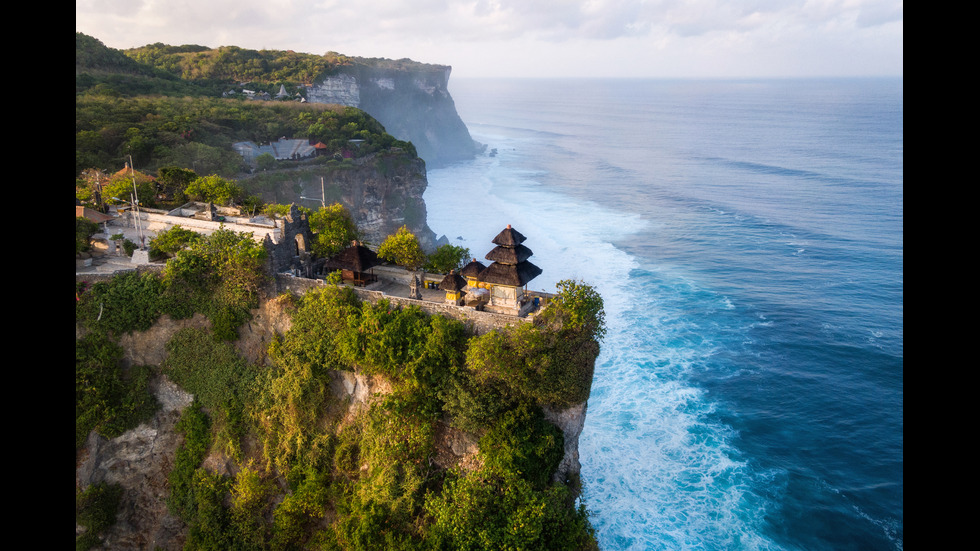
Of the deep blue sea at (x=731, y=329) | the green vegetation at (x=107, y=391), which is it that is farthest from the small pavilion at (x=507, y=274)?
the green vegetation at (x=107, y=391)

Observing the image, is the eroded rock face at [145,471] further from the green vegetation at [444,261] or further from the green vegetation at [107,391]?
the green vegetation at [444,261]

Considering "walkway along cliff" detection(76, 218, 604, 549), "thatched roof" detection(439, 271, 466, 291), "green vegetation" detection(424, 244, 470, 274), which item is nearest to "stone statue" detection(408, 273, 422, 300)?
"walkway along cliff" detection(76, 218, 604, 549)

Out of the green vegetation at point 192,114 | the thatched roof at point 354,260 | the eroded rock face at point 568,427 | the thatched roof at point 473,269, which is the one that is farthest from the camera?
the green vegetation at point 192,114

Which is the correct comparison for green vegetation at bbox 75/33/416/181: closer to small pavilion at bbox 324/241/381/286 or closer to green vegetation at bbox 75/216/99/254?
green vegetation at bbox 75/216/99/254

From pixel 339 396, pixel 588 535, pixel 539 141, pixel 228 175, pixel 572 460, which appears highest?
pixel 539 141

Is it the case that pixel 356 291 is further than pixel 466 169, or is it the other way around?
pixel 466 169

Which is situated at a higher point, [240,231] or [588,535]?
[240,231]

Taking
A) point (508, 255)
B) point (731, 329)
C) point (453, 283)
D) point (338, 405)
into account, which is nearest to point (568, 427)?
point (508, 255)

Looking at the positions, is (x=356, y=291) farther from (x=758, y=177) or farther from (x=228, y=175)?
(x=758, y=177)

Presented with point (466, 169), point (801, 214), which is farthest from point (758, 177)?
point (466, 169)
